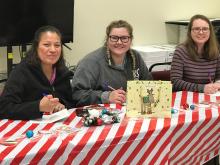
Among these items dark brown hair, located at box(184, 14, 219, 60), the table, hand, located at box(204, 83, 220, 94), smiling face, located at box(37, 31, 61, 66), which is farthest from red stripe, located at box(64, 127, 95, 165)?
dark brown hair, located at box(184, 14, 219, 60)

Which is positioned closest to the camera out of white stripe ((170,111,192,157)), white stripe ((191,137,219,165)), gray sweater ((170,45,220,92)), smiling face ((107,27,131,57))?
white stripe ((170,111,192,157))

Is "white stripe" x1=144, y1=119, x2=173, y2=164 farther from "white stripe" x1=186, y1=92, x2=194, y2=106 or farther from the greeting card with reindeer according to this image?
"white stripe" x1=186, y1=92, x2=194, y2=106

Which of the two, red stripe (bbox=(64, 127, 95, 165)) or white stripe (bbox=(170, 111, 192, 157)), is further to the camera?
white stripe (bbox=(170, 111, 192, 157))

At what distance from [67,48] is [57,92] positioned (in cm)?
161

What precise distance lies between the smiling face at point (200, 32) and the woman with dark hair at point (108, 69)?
57 cm

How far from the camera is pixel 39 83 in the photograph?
1.97 m

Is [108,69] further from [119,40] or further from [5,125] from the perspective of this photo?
[5,125]

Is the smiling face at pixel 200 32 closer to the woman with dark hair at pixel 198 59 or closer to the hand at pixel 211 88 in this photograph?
the woman with dark hair at pixel 198 59

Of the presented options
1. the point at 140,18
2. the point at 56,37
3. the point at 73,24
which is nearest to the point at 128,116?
the point at 56,37

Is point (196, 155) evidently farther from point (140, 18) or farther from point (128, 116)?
point (140, 18)

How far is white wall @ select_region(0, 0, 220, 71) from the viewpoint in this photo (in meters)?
3.72

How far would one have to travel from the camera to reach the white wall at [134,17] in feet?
12.2

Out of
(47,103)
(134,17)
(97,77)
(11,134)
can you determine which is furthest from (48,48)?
(134,17)

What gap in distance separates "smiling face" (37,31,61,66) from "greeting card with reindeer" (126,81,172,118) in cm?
48
